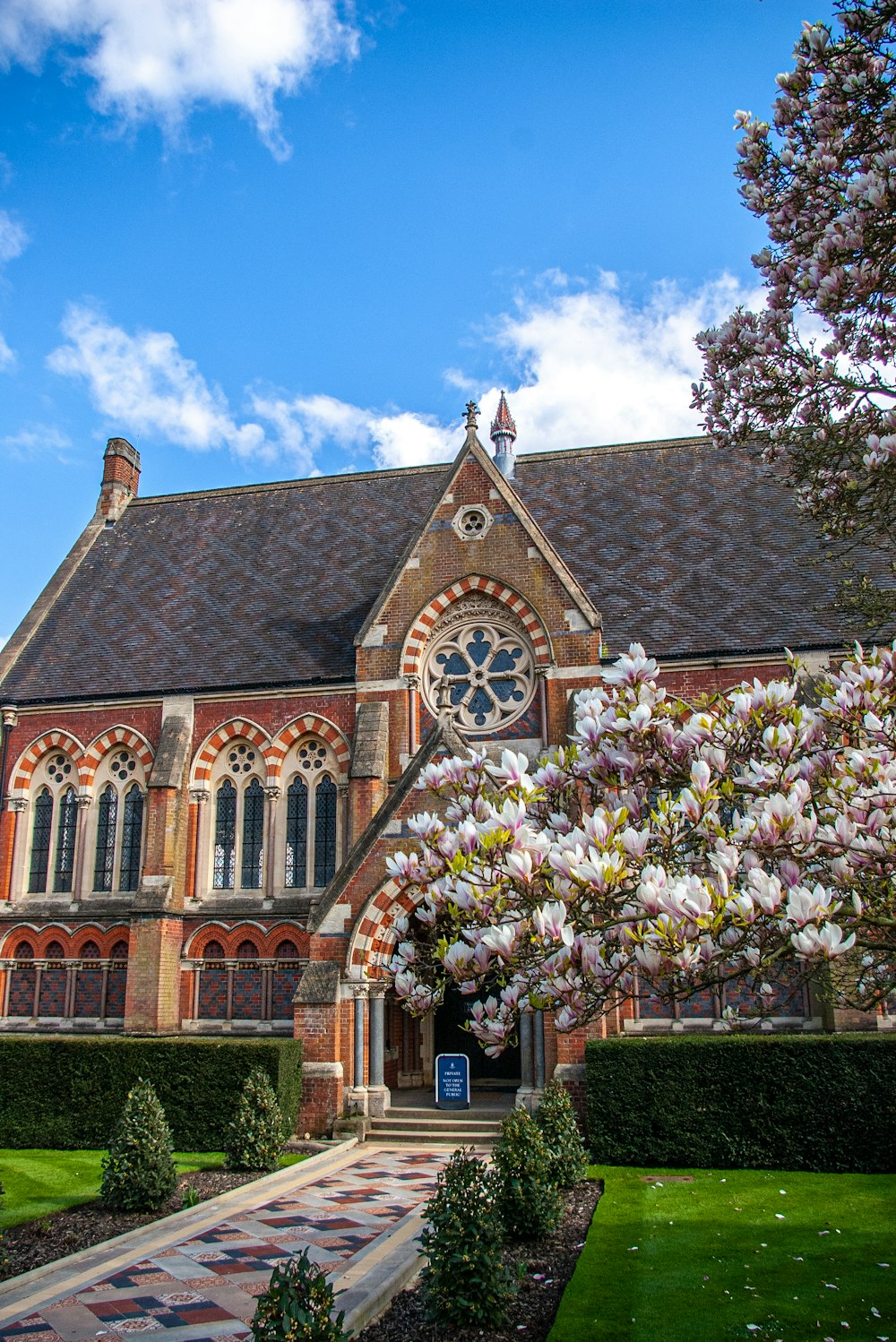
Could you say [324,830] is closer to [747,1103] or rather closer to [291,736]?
[291,736]

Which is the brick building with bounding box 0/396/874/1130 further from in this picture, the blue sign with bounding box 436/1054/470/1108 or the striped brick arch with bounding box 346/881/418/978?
the blue sign with bounding box 436/1054/470/1108

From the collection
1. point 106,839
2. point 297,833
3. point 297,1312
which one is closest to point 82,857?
point 106,839

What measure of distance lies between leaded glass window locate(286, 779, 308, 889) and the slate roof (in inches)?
93.9

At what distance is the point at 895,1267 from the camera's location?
31.3 ft

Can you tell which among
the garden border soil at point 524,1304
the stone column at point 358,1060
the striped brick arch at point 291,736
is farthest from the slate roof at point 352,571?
the garden border soil at point 524,1304

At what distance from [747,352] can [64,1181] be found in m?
13.8

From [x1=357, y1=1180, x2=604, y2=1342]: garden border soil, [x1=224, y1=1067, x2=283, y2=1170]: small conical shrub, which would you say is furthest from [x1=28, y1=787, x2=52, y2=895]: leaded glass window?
[x1=357, y1=1180, x2=604, y2=1342]: garden border soil

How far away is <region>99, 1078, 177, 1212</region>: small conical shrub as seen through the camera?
1233 centimetres

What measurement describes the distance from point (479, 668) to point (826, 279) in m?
14.1

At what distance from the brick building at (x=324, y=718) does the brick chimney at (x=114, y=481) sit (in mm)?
4991

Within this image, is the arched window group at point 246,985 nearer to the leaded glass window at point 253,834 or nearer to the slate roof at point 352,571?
the leaded glass window at point 253,834

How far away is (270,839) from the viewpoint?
2194 centimetres

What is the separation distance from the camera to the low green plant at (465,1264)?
831 centimetres

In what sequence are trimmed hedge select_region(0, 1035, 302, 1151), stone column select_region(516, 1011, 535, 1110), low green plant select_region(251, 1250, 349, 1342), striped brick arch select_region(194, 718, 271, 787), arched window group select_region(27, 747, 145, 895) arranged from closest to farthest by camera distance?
low green plant select_region(251, 1250, 349, 1342) < trimmed hedge select_region(0, 1035, 302, 1151) < stone column select_region(516, 1011, 535, 1110) < striped brick arch select_region(194, 718, 271, 787) < arched window group select_region(27, 747, 145, 895)
